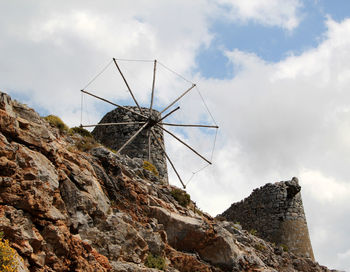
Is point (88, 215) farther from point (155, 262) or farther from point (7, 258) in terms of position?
point (7, 258)

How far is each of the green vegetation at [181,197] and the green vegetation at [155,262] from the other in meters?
3.46

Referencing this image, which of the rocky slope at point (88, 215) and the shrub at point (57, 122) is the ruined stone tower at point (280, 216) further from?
the shrub at point (57, 122)

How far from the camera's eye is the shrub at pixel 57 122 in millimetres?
13883

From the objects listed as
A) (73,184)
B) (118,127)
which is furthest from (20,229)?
(118,127)

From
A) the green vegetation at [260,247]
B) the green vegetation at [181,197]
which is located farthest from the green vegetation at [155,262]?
the green vegetation at [260,247]

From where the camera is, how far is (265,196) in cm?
2214

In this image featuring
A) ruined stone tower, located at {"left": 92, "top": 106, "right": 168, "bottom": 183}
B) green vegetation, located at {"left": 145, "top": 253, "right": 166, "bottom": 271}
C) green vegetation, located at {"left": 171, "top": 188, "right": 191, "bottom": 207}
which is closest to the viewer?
green vegetation, located at {"left": 145, "top": 253, "right": 166, "bottom": 271}

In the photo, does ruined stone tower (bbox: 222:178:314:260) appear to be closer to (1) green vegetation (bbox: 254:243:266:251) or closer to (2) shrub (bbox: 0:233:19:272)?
(1) green vegetation (bbox: 254:243:266:251)

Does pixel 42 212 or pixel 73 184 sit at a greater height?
pixel 73 184

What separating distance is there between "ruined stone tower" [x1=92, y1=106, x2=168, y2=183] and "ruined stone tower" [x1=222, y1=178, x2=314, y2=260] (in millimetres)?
5390

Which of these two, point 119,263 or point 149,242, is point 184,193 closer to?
point 149,242

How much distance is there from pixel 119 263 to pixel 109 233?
683 mm

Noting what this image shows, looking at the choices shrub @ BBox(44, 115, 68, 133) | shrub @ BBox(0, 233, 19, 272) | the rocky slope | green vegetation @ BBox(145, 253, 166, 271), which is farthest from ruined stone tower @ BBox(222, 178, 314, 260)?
shrub @ BBox(0, 233, 19, 272)

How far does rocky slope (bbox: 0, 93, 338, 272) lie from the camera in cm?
713
